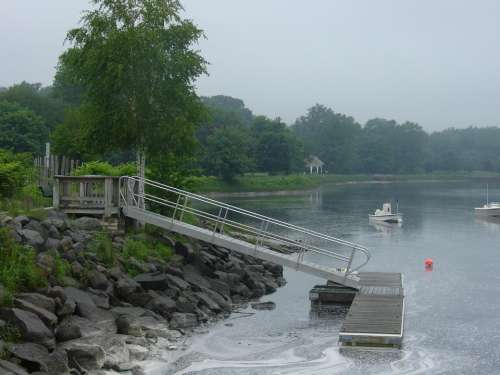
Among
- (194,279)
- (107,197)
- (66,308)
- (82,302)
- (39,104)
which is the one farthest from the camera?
(39,104)

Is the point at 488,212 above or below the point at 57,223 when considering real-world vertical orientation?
below

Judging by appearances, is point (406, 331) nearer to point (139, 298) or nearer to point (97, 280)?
point (139, 298)

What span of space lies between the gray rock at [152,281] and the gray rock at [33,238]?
3.52 meters

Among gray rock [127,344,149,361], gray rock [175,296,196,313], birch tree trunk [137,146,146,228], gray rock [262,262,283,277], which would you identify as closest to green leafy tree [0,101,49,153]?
birch tree trunk [137,146,146,228]

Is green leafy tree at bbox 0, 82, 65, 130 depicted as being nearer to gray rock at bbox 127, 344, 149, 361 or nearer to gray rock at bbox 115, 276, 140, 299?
gray rock at bbox 115, 276, 140, 299

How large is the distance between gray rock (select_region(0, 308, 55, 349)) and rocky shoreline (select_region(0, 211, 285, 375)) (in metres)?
0.02

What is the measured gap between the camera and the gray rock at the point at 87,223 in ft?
80.9

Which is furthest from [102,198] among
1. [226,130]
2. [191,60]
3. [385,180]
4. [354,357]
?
[385,180]

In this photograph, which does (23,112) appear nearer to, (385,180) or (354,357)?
(354,357)

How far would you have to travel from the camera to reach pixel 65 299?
18.4 metres

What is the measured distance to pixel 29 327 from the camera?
1600 centimetres

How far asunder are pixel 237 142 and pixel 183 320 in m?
87.5

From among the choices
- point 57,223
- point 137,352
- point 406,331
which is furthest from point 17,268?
point 406,331

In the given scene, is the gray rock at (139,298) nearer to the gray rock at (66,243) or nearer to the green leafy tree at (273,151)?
the gray rock at (66,243)
